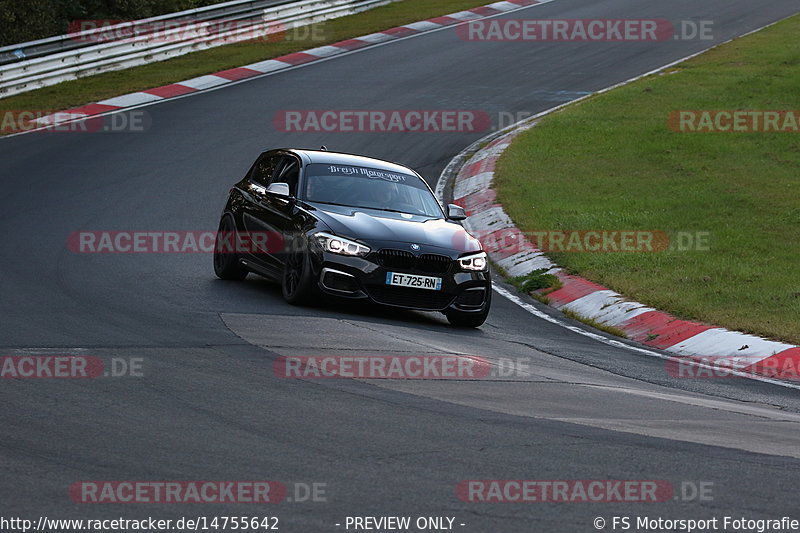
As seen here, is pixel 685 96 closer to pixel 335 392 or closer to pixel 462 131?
pixel 462 131

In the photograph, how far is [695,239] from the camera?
14.9 metres

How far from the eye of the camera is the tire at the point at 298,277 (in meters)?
11.1

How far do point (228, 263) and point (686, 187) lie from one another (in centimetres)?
822

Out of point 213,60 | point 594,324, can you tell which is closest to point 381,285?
point 594,324

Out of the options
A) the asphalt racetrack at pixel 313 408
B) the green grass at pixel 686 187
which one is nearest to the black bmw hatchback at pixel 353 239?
the asphalt racetrack at pixel 313 408

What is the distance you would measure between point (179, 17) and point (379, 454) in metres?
27.2

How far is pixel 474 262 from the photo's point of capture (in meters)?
11.5

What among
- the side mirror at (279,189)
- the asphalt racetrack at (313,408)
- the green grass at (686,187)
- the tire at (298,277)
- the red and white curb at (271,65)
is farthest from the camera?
the red and white curb at (271,65)

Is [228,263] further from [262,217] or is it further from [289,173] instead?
[289,173]

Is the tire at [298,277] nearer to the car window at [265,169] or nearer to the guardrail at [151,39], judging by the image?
the car window at [265,169]

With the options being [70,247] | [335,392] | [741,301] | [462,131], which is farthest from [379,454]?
[462,131]

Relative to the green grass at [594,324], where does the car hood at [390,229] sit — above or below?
above

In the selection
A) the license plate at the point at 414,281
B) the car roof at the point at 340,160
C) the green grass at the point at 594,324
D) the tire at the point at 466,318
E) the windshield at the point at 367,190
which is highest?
the car roof at the point at 340,160

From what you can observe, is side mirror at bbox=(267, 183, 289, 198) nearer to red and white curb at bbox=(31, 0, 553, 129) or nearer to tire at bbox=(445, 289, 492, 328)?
tire at bbox=(445, 289, 492, 328)
